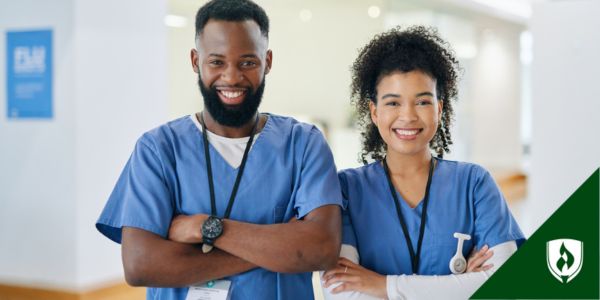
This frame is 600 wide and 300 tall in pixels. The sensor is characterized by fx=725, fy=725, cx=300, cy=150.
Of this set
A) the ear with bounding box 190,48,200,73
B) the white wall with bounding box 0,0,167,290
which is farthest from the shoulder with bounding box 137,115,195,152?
the white wall with bounding box 0,0,167,290

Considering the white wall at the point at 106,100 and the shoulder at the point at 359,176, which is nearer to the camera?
the shoulder at the point at 359,176

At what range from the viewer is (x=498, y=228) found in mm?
1814

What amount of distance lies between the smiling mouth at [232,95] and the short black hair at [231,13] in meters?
0.17

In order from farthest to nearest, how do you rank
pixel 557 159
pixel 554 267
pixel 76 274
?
pixel 76 274 < pixel 557 159 < pixel 554 267

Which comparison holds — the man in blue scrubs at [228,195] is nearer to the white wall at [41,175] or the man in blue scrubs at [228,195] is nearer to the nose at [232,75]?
the nose at [232,75]

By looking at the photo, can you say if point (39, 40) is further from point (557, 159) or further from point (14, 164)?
point (557, 159)

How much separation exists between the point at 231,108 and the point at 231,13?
24 cm

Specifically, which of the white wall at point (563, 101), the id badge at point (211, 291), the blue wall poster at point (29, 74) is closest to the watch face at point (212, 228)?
the id badge at point (211, 291)

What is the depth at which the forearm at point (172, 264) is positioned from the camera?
5.55 feet

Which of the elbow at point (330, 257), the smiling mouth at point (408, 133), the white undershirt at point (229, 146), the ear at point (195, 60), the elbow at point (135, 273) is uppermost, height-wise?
the ear at point (195, 60)

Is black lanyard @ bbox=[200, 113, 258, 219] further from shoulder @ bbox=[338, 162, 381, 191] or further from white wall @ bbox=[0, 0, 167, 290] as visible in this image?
white wall @ bbox=[0, 0, 167, 290]

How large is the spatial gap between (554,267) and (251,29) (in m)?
0.92

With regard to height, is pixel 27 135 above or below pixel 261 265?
above

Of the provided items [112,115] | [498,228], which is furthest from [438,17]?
[498,228]
